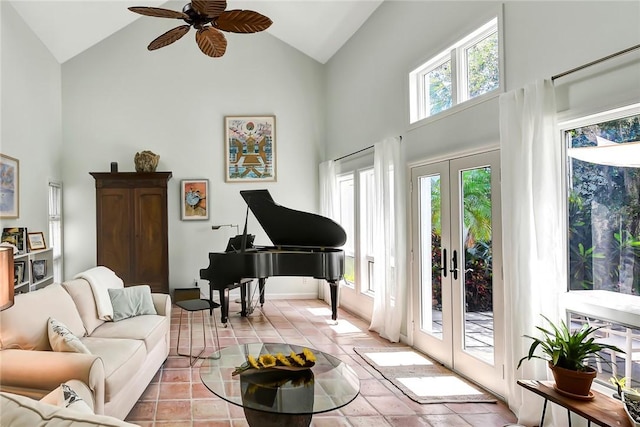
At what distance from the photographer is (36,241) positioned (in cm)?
577

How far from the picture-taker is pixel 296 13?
22.0 feet

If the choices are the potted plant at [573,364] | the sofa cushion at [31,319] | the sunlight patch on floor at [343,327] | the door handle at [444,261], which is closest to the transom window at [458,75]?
the door handle at [444,261]

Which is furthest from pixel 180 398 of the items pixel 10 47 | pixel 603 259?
pixel 10 47

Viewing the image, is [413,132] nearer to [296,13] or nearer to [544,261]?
[544,261]

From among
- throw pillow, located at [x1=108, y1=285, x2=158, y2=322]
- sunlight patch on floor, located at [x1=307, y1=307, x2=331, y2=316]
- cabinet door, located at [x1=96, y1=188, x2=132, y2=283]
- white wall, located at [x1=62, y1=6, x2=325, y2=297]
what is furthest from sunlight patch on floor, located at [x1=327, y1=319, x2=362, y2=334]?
cabinet door, located at [x1=96, y1=188, x2=132, y2=283]

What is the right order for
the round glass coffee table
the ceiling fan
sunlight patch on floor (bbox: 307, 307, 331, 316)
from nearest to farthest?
1. the round glass coffee table
2. the ceiling fan
3. sunlight patch on floor (bbox: 307, 307, 331, 316)

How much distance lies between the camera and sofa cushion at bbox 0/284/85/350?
8.81ft

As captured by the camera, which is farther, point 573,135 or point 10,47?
point 10,47

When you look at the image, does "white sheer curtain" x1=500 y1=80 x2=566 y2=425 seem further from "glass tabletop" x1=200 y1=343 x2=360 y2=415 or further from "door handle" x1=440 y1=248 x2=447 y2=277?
"glass tabletop" x1=200 y1=343 x2=360 y2=415

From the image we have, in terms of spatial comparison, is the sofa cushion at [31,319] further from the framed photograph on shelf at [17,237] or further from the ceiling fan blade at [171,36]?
the ceiling fan blade at [171,36]

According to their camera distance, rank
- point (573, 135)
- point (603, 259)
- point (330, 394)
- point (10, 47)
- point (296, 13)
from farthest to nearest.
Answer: point (296, 13) → point (10, 47) → point (573, 135) → point (603, 259) → point (330, 394)

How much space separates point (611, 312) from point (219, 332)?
14.1ft

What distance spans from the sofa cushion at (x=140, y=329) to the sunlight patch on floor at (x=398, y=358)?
2.08 metres

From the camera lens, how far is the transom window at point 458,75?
146 inches
